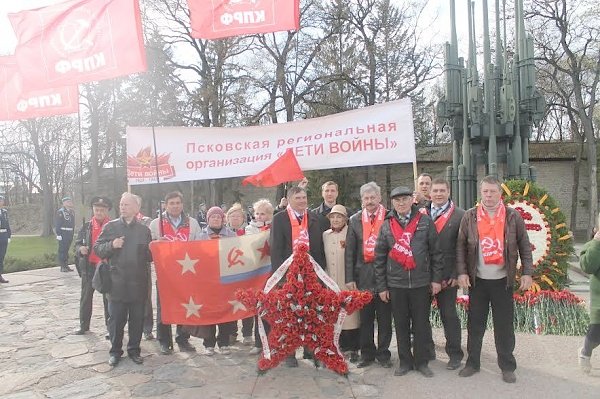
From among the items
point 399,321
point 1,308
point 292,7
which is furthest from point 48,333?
point 292,7

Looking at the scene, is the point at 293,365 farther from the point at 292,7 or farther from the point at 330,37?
the point at 330,37

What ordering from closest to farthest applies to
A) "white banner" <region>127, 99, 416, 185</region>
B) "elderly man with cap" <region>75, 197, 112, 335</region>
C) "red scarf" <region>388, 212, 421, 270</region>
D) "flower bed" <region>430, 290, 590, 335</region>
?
"red scarf" <region>388, 212, 421, 270</region> → "flower bed" <region>430, 290, 590, 335</region> → "elderly man with cap" <region>75, 197, 112, 335</region> → "white banner" <region>127, 99, 416, 185</region>

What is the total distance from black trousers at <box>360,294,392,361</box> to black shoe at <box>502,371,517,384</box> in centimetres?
104

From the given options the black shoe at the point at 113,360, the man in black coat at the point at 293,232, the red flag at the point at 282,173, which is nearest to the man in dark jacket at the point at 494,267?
the man in black coat at the point at 293,232

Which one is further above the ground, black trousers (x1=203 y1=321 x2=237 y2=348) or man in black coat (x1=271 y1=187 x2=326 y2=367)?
man in black coat (x1=271 y1=187 x2=326 y2=367)

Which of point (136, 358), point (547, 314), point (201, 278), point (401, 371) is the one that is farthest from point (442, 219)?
point (136, 358)

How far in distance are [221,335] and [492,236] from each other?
3.12 meters

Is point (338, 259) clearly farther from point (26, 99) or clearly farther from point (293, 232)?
point (26, 99)

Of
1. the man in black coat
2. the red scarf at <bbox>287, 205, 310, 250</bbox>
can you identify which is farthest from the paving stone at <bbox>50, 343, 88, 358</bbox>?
the red scarf at <bbox>287, 205, 310, 250</bbox>

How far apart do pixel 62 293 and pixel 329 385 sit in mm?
7387

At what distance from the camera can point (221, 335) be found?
564 centimetres

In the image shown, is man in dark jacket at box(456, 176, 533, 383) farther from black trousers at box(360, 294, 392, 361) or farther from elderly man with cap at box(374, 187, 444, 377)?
black trousers at box(360, 294, 392, 361)

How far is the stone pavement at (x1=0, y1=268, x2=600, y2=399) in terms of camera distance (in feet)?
13.8

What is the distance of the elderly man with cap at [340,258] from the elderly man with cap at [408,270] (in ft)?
1.65
